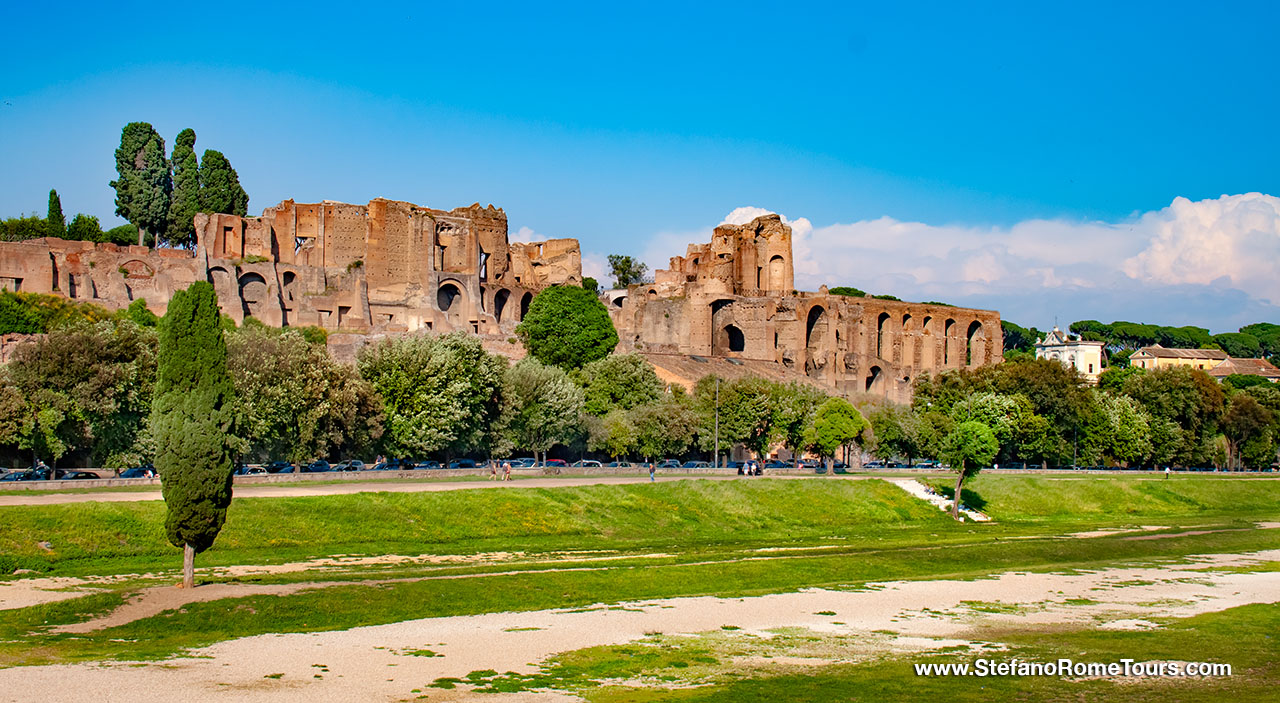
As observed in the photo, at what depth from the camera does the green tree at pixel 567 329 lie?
75562 mm

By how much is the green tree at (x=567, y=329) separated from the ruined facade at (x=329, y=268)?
18.2ft

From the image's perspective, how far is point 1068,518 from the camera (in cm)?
5319

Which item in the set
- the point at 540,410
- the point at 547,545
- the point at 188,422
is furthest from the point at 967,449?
the point at 188,422

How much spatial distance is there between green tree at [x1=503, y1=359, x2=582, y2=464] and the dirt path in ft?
88.2

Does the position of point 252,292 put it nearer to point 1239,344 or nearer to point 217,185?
point 217,185

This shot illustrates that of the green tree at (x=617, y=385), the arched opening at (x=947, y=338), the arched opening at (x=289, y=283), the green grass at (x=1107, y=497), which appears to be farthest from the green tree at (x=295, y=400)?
the arched opening at (x=947, y=338)

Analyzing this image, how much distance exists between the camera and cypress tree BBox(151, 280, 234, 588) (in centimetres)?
2483

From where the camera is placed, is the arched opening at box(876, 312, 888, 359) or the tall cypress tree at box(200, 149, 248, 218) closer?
the tall cypress tree at box(200, 149, 248, 218)

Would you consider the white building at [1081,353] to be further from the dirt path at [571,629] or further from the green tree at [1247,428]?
the dirt path at [571,629]

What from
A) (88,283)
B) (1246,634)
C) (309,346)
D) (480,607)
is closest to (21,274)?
(88,283)

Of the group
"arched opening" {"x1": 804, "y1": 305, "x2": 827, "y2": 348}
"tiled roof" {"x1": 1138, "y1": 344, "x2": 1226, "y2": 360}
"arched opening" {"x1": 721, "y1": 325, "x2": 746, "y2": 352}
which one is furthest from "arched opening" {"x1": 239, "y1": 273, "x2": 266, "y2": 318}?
"tiled roof" {"x1": 1138, "y1": 344, "x2": 1226, "y2": 360}

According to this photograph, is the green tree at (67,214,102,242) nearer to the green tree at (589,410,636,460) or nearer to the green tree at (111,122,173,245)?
the green tree at (111,122,173,245)

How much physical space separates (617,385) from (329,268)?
2699cm

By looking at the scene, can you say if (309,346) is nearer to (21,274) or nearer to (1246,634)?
(21,274)
